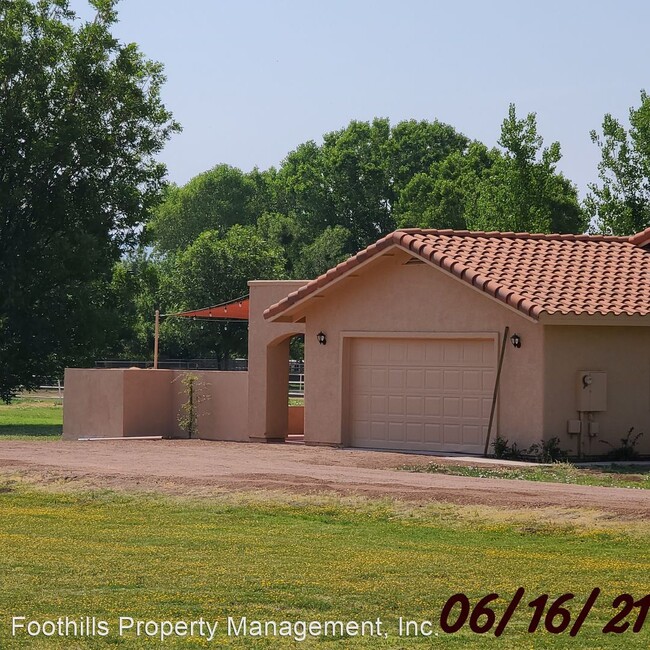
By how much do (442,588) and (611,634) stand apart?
1.92m

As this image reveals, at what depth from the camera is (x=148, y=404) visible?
3152 centimetres

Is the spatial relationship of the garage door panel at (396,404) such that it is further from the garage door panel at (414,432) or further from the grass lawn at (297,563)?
the grass lawn at (297,563)

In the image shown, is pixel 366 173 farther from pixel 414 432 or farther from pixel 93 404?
pixel 414 432

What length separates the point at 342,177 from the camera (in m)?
102

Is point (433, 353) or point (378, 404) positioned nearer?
point (433, 353)

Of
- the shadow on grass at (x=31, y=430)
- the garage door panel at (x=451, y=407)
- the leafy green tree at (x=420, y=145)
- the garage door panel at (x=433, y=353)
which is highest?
the leafy green tree at (x=420, y=145)

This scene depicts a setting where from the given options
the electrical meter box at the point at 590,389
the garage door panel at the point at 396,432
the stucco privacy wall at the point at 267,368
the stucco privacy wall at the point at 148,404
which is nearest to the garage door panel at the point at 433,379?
the garage door panel at the point at 396,432

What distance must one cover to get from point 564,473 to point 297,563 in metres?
10.7

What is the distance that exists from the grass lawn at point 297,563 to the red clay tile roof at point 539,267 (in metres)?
8.21

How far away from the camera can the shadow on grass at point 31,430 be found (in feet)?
116

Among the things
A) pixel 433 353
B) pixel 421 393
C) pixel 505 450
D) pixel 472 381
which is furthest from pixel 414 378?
pixel 505 450

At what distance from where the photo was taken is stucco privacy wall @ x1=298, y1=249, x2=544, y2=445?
82.5ft

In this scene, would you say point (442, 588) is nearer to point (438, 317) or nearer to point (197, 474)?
point (197, 474)

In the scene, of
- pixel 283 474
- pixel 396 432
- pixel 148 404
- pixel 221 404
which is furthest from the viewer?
pixel 148 404
